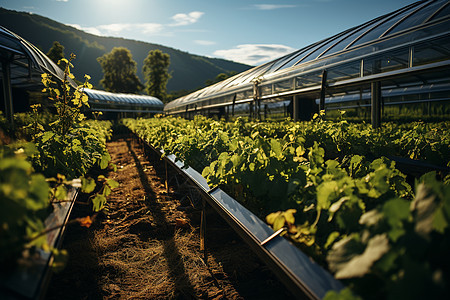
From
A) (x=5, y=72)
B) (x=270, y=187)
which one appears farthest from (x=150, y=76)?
(x=270, y=187)

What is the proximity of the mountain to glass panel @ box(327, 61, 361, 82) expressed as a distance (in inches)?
4069

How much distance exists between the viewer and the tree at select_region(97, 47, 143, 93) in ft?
160

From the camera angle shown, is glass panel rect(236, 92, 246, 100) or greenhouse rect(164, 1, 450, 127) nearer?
greenhouse rect(164, 1, 450, 127)

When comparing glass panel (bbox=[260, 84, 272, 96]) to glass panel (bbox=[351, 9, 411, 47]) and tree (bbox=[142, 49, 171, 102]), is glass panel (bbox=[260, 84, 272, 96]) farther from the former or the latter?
tree (bbox=[142, 49, 171, 102])

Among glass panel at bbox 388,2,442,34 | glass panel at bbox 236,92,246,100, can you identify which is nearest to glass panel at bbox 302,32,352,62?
glass panel at bbox 388,2,442,34

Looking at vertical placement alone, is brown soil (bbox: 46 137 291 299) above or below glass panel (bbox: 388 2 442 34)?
below

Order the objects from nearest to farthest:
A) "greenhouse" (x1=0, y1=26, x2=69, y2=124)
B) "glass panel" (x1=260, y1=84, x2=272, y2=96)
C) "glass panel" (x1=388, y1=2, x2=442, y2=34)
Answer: "glass panel" (x1=388, y1=2, x2=442, y2=34)
"greenhouse" (x1=0, y1=26, x2=69, y2=124)
"glass panel" (x1=260, y1=84, x2=272, y2=96)

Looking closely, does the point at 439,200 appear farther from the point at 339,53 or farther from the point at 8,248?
the point at 339,53

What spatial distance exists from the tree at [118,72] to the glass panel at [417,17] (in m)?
50.1

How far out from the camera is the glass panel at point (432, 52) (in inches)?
180

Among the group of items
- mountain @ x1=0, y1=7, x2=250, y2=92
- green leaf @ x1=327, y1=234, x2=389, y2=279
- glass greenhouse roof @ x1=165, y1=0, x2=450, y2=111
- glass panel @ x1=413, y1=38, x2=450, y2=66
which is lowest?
green leaf @ x1=327, y1=234, x2=389, y2=279

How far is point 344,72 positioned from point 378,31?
127cm

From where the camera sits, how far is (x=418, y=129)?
3459 millimetres

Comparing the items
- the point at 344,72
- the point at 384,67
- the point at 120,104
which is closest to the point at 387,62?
the point at 384,67
